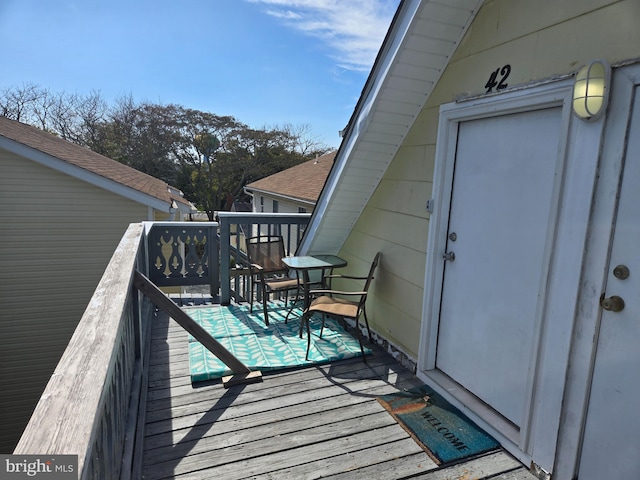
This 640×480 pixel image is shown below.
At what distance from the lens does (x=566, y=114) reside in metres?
1.64

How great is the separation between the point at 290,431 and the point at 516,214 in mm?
1778

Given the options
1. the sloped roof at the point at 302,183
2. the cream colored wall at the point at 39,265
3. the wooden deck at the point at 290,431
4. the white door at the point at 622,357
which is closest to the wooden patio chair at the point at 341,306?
the wooden deck at the point at 290,431

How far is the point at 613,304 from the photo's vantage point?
1479 millimetres

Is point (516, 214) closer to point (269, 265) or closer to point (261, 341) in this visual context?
point (261, 341)

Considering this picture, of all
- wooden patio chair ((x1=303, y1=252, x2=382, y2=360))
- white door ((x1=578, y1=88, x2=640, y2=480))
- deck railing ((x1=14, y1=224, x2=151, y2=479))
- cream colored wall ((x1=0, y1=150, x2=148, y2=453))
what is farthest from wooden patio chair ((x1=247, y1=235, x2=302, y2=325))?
cream colored wall ((x1=0, y1=150, x2=148, y2=453))

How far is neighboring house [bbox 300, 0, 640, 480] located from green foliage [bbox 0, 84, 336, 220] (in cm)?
2173

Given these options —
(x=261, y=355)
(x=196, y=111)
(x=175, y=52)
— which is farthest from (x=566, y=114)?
(x=196, y=111)

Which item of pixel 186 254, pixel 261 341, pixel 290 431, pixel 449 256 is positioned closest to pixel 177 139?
pixel 186 254

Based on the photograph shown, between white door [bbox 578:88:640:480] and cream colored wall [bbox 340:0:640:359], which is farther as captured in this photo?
cream colored wall [bbox 340:0:640:359]

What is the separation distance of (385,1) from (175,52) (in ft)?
54.5

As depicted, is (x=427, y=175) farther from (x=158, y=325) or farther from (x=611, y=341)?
(x=158, y=325)

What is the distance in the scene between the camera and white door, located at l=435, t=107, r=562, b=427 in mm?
1845

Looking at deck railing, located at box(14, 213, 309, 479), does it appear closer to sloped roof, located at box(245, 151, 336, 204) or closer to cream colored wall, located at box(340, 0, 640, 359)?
cream colored wall, located at box(340, 0, 640, 359)

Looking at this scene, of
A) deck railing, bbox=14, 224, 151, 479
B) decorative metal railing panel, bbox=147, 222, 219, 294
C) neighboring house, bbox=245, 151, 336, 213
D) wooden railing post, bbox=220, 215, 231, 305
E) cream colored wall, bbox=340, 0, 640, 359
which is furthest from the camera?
neighboring house, bbox=245, 151, 336, 213
